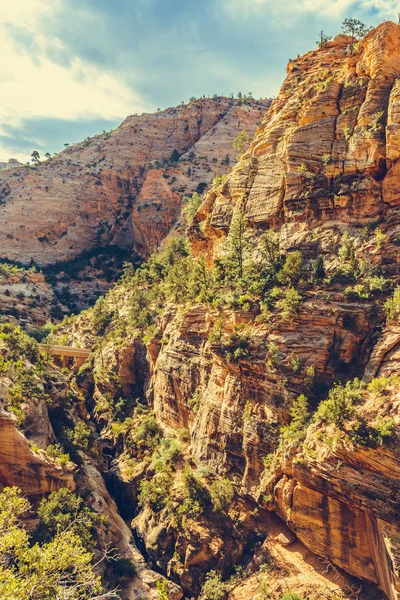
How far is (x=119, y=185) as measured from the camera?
391 feet

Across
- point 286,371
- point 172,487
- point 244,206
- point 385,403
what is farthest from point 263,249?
point 172,487

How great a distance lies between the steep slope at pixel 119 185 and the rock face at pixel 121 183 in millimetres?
299

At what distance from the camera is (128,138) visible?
127125mm

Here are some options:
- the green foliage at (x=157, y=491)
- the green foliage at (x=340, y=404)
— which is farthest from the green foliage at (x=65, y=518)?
the green foliage at (x=340, y=404)

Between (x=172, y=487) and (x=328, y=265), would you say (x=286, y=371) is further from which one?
(x=172, y=487)

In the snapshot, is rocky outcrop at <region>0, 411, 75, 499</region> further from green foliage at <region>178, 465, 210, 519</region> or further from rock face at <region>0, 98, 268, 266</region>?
rock face at <region>0, 98, 268, 266</region>

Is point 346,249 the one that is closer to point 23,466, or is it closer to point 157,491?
point 157,491

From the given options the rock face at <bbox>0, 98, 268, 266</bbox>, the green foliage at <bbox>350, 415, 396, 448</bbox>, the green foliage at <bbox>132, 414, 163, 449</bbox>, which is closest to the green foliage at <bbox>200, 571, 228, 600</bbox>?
the green foliage at <bbox>132, 414, 163, 449</bbox>

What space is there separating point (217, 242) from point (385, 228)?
70.8ft

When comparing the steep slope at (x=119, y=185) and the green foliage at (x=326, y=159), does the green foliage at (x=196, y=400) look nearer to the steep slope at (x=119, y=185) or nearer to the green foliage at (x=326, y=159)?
the green foliage at (x=326, y=159)

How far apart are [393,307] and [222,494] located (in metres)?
22.8

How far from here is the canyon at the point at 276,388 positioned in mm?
25688

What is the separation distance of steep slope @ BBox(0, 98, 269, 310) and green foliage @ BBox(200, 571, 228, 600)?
79048 mm

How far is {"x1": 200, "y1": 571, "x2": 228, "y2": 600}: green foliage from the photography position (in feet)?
91.8
